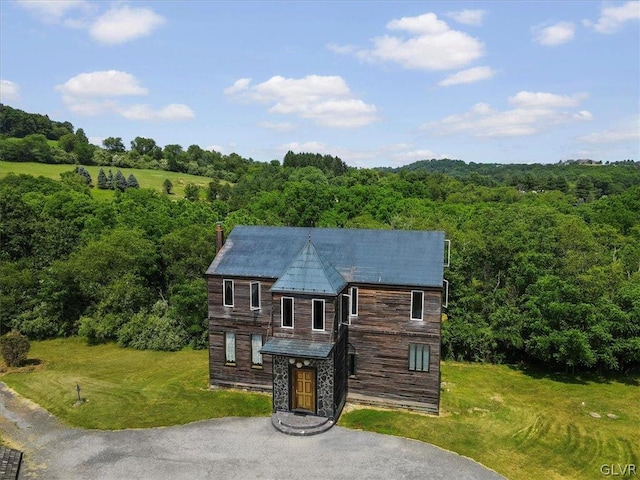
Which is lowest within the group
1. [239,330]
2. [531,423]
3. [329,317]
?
[531,423]

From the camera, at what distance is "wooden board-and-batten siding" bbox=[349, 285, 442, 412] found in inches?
913

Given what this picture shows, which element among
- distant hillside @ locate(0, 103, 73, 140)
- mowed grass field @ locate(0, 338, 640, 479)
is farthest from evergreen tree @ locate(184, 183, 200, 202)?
mowed grass field @ locate(0, 338, 640, 479)

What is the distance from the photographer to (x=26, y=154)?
8588 cm

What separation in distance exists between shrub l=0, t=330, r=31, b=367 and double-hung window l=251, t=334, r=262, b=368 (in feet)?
52.8

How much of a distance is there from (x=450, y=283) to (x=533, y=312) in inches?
231

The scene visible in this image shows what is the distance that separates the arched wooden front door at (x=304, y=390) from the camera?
22531 mm

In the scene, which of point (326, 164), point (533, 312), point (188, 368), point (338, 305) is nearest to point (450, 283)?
point (533, 312)

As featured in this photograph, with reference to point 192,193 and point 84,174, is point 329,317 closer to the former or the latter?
point 192,193

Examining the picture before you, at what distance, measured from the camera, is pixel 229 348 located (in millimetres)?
26125

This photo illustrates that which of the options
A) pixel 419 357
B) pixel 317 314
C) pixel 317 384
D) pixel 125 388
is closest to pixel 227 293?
pixel 317 314

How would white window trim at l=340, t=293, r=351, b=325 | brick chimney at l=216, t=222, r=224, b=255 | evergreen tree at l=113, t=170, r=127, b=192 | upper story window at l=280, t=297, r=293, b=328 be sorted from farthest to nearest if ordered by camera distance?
1. evergreen tree at l=113, t=170, r=127, b=192
2. brick chimney at l=216, t=222, r=224, b=255
3. white window trim at l=340, t=293, r=351, b=325
4. upper story window at l=280, t=297, r=293, b=328

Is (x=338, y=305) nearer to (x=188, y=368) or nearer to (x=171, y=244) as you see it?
(x=188, y=368)

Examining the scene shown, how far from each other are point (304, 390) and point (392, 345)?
498cm

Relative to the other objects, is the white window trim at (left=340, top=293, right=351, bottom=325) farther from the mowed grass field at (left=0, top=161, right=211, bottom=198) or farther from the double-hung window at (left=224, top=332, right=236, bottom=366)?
the mowed grass field at (left=0, top=161, right=211, bottom=198)
